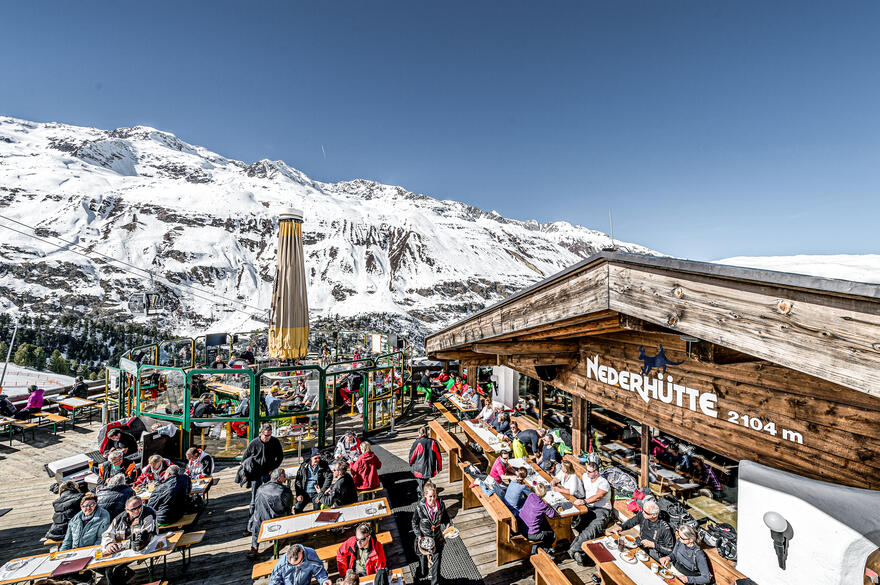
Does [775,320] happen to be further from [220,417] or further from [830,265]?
[220,417]

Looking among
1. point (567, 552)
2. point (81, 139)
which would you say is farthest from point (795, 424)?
point (81, 139)

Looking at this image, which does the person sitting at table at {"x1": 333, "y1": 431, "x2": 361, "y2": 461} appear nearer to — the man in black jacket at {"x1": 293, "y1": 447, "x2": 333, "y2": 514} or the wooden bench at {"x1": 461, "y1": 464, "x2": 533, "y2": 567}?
the man in black jacket at {"x1": 293, "y1": 447, "x2": 333, "y2": 514}

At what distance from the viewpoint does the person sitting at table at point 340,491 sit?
17.0ft

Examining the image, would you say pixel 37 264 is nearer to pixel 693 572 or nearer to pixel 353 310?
pixel 353 310

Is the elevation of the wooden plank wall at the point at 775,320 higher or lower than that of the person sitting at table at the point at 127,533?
higher

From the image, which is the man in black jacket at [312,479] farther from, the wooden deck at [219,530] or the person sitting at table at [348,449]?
the person sitting at table at [348,449]

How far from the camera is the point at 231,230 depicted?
216 feet

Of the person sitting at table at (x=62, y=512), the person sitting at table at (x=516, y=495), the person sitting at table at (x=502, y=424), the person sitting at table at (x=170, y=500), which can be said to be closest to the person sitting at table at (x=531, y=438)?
the person sitting at table at (x=502, y=424)

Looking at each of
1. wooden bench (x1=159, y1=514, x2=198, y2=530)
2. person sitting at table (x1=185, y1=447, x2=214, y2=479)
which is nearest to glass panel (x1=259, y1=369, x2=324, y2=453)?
person sitting at table (x1=185, y1=447, x2=214, y2=479)

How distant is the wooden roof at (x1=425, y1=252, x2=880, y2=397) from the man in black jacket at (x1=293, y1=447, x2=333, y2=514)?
4.84m

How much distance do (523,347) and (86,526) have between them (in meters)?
5.85

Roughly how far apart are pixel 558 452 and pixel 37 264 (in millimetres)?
65860

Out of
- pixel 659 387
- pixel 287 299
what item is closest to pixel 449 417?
pixel 287 299

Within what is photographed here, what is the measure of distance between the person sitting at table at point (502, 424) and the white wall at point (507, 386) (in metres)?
2.87
